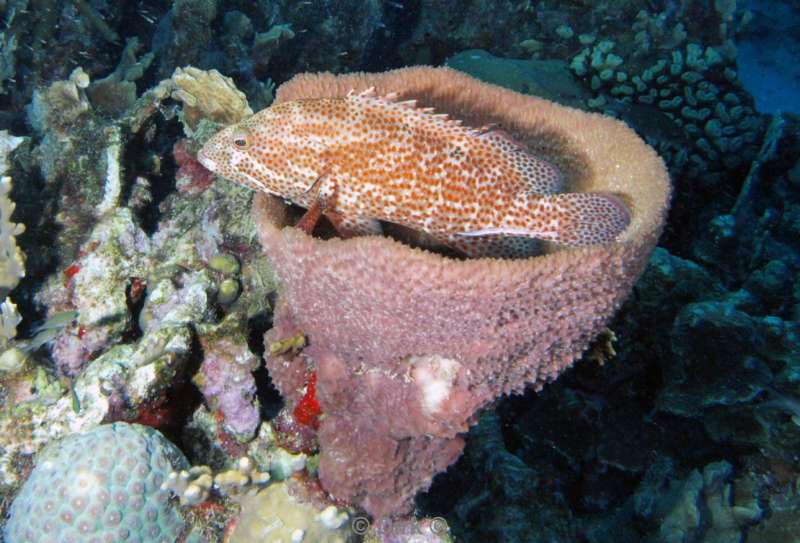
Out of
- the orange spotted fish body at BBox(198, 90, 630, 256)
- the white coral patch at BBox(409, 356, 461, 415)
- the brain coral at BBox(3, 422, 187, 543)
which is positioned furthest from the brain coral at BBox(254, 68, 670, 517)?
the brain coral at BBox(3, 422, 187, 543)

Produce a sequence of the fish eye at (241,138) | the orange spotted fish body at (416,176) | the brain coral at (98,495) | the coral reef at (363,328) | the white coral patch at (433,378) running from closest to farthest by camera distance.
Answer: the white coral patch at (433,378) < the brain coral at (98,495) < the coral reef at (363,328) < the orange spotted fish body at (416,176) < the fish eye at (241,138)

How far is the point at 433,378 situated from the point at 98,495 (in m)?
1.87

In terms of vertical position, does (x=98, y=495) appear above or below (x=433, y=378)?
below

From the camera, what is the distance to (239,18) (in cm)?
838

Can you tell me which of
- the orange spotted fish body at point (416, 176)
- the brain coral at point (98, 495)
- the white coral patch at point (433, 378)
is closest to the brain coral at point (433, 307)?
the white coral patch at point (433, 378)

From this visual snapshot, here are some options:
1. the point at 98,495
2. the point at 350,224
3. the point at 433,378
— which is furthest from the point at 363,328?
the point at 98,495

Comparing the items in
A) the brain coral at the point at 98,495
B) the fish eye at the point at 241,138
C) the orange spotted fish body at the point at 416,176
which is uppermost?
the orange spotted fish body at the point at 416,176

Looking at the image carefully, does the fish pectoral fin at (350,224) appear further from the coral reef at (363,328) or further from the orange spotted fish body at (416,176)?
the coral reef at (363,328)

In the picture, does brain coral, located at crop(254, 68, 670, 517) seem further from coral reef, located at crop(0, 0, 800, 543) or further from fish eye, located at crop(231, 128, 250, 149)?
fish eye, located at crop(231, 128, 250, 149)

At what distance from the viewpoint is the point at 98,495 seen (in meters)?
2.62

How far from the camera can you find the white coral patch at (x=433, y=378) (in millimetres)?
2438

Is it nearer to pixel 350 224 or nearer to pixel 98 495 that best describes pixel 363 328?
pixel 350 224

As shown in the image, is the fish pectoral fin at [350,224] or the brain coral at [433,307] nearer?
the brain coral at [433,307]

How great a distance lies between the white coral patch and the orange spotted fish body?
0.92m
